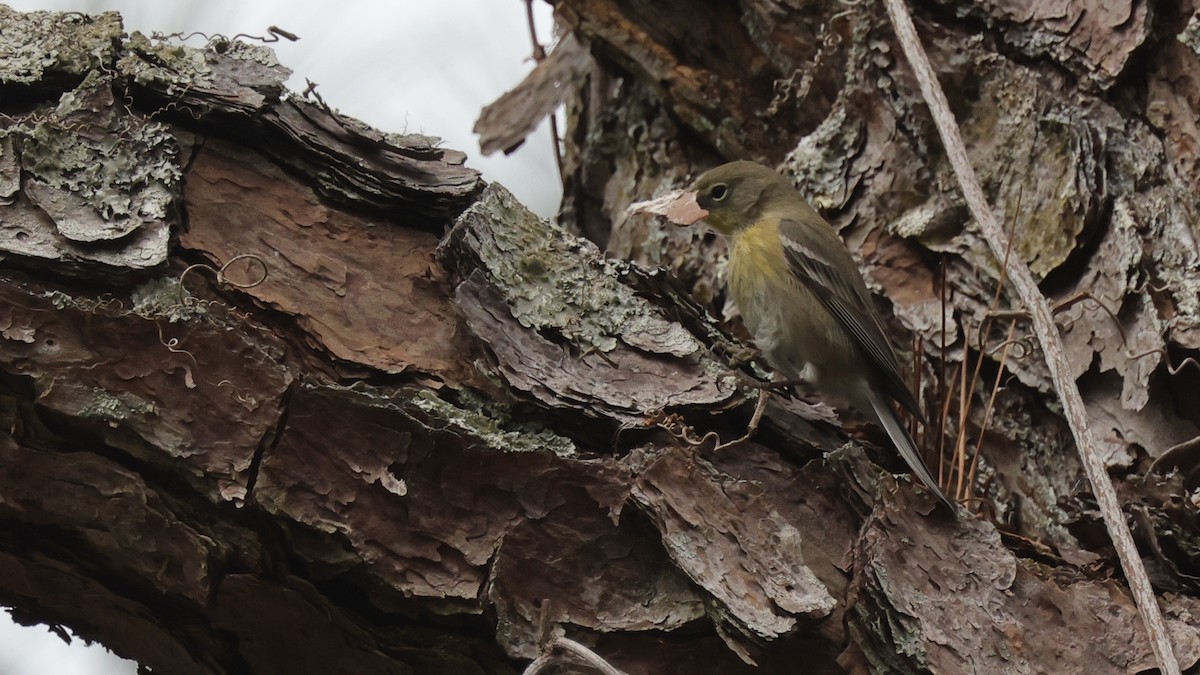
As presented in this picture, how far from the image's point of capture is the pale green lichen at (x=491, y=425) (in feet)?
7.80

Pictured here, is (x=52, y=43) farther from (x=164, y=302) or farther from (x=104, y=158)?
(x=164, y=302)

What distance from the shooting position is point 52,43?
2.67m

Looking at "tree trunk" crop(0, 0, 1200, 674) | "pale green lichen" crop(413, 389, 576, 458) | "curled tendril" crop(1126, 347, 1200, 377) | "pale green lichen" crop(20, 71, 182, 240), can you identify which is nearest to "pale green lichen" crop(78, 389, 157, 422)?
"tree trunk" crop(0, 0, 1200, 674)

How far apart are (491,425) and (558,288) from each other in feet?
1.62

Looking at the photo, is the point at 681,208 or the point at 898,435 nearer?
the point at 898,435

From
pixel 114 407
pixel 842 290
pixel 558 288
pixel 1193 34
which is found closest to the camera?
pixel 114 407

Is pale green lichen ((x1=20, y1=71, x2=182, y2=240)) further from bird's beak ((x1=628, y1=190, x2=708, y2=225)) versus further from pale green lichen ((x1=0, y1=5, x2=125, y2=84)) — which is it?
bird's beak ((x1=628, y1=190, x2=708, y2=225))

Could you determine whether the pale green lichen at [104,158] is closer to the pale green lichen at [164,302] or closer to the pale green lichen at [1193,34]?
the pale green lichen at [164,302]

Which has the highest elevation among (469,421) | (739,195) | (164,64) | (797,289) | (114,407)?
(164,64)

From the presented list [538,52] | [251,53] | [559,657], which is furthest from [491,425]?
[538,52]

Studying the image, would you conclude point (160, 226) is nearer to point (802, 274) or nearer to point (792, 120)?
point (802, 274)

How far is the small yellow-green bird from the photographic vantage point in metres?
3.72

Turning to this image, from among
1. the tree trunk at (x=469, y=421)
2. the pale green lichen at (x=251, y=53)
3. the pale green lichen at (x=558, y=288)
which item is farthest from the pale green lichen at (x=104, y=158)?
the pale green lichen at (x=558, y=288)

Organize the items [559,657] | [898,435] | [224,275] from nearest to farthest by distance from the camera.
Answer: [559,657], [224,275], [898,435]
